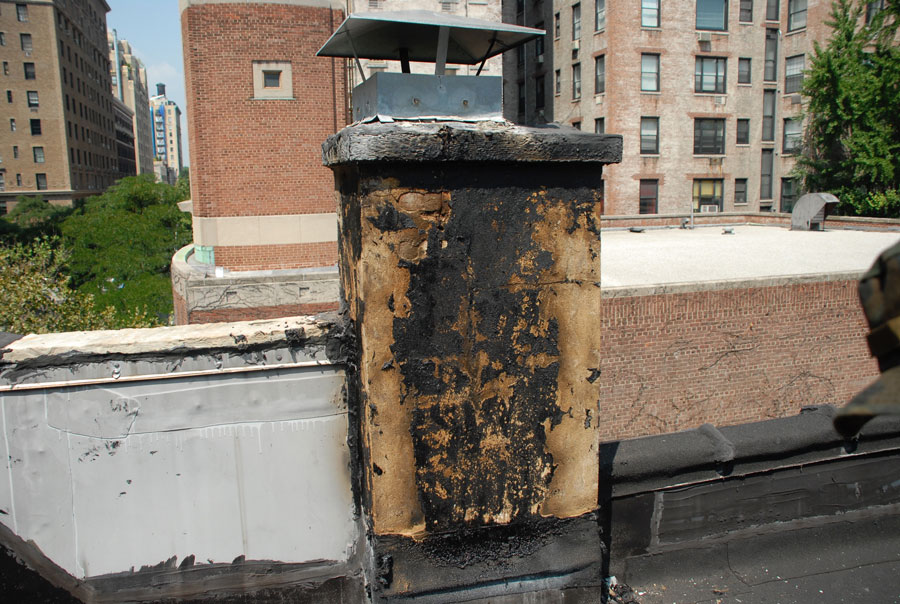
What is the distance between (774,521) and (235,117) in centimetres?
1725

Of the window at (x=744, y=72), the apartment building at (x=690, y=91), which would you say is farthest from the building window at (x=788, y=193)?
the window at (x=744, y=72)

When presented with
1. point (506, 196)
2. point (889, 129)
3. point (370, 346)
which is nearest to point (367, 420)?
point (370, 346)

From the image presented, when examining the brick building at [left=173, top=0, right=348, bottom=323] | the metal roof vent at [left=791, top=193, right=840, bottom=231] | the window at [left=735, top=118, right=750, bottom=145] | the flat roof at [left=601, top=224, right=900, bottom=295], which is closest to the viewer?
the flat roof at [left=601, top=224, right=900, bottom=295]

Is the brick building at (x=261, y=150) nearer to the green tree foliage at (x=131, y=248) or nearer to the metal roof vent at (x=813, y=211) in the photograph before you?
the green tree foliage at (x=131, y=248)

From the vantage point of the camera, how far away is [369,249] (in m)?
2.16

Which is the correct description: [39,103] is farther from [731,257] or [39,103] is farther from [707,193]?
[731,257]

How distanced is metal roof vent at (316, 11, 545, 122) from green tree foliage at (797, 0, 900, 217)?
34.1 m

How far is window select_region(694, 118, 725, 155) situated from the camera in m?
36.0

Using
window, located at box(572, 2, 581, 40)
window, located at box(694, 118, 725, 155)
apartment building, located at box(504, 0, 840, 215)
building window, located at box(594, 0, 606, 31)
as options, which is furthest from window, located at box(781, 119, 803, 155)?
window, located at box(572, 2, 581, 40)

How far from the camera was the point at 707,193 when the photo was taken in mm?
36719

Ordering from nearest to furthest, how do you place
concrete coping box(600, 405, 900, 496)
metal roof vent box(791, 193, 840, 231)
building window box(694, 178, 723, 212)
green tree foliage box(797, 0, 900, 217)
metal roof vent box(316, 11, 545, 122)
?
metal roof vent box(316, 11, 545, 122)
concrete coping box(600, 405, 900, 496)
metal roof vent box(791, 193, 840, 231)
green tree foliage box(797, 0, 900, 217)
building window box(694, 178, 723, 212)

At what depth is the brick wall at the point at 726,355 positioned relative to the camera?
12.9 m

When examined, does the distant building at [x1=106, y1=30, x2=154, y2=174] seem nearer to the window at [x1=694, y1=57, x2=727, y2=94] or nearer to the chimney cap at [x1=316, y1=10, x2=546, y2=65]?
the window at [x1=694, y1=57, x2=727, y2=94]

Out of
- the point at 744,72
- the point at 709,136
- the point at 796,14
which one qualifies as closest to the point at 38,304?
the point at 709,136
